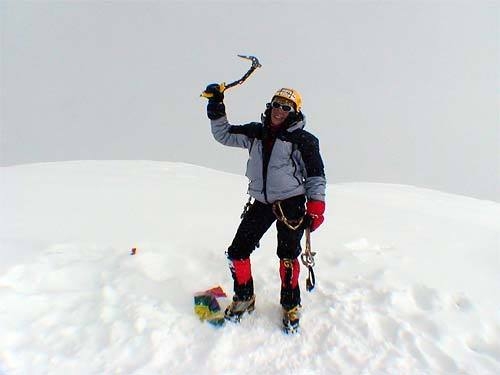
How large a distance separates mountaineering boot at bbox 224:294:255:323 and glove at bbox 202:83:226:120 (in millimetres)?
2191

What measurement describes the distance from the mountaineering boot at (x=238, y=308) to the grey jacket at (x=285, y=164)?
1211 millimetres

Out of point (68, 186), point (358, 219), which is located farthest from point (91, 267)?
point (358, 219)

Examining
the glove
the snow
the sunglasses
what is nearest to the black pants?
the snow

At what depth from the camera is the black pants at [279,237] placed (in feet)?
13.8

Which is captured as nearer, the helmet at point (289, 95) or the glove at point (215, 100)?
the helmet at point (289, 95)

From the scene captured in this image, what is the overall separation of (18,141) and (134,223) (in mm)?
202901

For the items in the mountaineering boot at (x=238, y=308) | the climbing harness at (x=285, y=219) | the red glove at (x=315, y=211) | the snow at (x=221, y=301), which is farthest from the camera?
the mountaineering boot at (x=238, y=308)

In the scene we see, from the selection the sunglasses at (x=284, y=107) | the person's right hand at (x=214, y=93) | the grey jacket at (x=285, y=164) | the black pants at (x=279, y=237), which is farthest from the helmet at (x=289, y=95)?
the black pants at (x=279, y=237)

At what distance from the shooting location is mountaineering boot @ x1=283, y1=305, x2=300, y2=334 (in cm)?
409

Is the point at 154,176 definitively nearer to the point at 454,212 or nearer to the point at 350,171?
the point at 454,212

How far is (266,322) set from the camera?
429cm

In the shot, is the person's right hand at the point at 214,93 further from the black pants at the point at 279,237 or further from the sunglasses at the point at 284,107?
the black pants at the point at 279,237

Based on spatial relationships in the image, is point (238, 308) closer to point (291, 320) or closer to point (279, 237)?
point (291, 320)

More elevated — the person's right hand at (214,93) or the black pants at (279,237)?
the person's right hand at (214,93)
